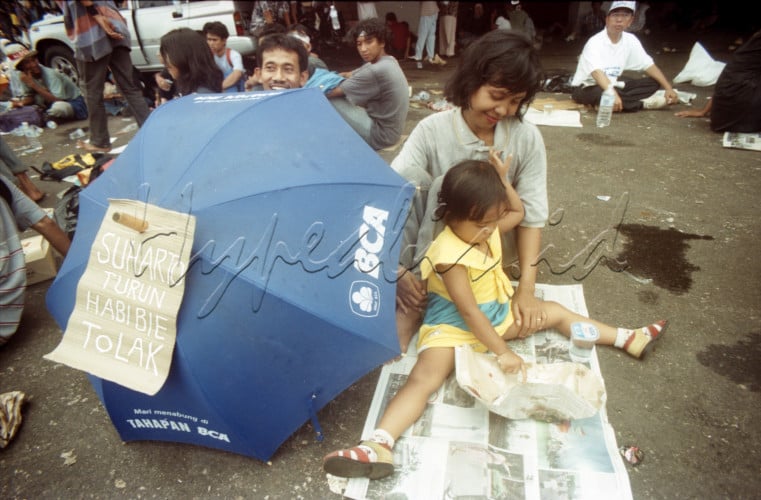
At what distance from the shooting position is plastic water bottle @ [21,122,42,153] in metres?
Result: 4.99

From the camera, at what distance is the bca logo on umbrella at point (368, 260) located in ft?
4.49

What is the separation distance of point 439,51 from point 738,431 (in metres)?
9.23

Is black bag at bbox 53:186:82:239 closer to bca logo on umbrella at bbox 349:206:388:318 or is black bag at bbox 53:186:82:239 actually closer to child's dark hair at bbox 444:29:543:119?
bca logo on umbrella at bbox 349:206:388:318

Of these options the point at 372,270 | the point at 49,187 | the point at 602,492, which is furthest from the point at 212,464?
the point at 49,187

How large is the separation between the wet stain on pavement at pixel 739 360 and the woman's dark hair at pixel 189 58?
10.8ft

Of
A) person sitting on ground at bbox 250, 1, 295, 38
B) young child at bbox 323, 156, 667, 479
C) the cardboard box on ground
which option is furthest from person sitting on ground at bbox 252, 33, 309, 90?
person sitting on ground at bbox 250, 1, 295, 38

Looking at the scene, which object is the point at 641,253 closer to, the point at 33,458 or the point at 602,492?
the point at 602,492

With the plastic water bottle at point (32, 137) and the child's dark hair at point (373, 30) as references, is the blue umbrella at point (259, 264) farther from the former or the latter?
the plastic water bottle at point (32, 137)

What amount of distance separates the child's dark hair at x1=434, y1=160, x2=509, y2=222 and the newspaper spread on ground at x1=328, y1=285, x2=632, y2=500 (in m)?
0.71

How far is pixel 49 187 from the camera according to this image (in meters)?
3.97

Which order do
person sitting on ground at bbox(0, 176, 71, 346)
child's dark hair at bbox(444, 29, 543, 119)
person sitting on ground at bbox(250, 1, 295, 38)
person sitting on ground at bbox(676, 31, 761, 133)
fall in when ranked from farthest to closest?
person sitting on ground at bbox(250, 1, 295, 38)
person sitting on ground at bbox(676, 31, 761, 133)
person sitting on ground at bbox(0, 176, 71, 346)
child's dark hair at bbox(444, 29, 543, 119)

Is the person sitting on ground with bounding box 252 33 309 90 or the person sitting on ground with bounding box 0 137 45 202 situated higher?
the person sitting on ground with bounding box 252 33 309 90

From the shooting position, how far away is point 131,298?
4.03 ft

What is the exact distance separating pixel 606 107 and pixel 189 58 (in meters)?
4.00
